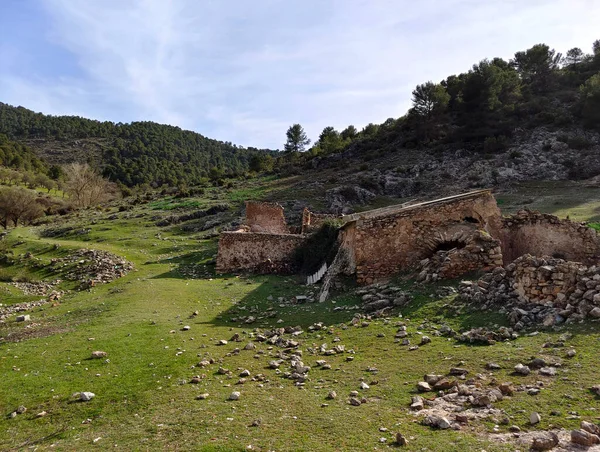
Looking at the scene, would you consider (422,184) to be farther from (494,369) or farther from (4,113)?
(4,113)

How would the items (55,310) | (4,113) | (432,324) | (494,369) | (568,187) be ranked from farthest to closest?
(4,113), (568,187), (55,310), (432,324), (494,369)

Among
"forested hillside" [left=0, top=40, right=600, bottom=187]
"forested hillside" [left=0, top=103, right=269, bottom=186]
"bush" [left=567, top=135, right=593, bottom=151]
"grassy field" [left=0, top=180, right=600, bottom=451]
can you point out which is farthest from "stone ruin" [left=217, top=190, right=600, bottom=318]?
"forested hillside" [left=0, top=103, right=269, bottom=186]

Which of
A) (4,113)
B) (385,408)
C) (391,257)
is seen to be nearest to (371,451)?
(385,408)

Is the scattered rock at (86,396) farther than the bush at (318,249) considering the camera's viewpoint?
No

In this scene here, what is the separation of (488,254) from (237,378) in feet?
23.4

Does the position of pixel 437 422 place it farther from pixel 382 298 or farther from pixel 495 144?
pixel 495 144

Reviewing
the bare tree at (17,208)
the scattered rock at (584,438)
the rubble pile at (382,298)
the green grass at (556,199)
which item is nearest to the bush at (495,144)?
the green grass at (556,199)

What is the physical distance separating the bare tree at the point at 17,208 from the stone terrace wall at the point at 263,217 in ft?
113

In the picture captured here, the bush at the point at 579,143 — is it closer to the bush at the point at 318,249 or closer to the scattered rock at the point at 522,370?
the bush at the point at 318,249

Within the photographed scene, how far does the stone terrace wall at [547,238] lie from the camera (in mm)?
11672

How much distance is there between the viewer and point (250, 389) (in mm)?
6453

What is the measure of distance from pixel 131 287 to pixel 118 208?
3476cm

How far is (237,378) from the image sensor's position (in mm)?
6977

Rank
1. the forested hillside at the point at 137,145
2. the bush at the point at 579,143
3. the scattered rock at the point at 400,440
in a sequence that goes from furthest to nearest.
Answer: the forested hillside at the point at 137,145 → the bush at the point at 579,143 → the scattered rock at the point at 400,440
